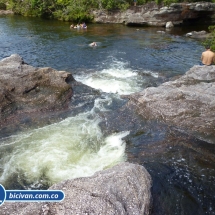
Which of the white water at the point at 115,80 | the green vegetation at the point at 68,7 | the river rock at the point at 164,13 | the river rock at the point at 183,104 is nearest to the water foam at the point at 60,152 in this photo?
the river rock at the point at 183,104

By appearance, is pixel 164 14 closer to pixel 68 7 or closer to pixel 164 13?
pixel 164 13

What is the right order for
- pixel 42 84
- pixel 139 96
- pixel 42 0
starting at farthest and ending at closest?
pixel 42 0, pixel 42 84, pixel 139 96

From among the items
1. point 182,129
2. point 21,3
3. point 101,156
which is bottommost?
point 101,156

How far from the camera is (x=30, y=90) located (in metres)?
11.5

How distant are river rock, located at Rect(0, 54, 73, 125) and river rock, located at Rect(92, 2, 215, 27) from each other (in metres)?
23.2

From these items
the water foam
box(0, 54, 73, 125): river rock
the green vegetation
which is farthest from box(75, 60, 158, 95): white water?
the green vegetation

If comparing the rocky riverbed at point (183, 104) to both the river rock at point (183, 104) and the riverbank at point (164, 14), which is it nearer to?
the river rock at point (183, 104)

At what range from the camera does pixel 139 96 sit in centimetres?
1077

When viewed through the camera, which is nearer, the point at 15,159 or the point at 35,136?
the point at 15,159

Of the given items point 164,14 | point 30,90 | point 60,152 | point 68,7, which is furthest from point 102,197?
point 68,7

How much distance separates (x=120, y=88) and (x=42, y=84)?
4110 mm

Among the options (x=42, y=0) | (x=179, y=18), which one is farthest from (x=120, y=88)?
(x=42, y=0)

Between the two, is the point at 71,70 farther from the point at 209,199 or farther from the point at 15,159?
the point at 209,199

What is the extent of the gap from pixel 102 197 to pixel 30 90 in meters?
7.85
